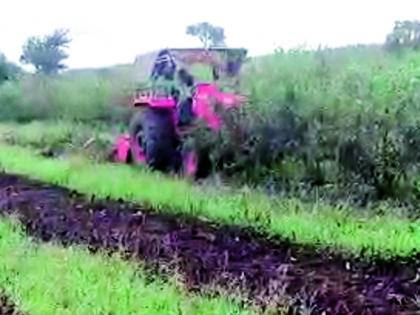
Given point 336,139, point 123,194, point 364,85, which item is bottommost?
point 123,194

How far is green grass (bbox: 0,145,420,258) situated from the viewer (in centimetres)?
732

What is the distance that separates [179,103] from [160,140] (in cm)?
67

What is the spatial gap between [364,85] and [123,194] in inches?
117

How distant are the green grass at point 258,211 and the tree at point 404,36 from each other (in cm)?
434

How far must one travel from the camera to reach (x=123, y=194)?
1004 cm

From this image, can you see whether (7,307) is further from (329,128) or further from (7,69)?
(7,69)

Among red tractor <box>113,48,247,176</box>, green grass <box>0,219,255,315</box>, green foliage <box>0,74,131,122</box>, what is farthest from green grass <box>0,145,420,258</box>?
green foliage <box>0,74,131,122</box>

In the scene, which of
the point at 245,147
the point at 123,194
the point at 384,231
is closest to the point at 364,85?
the point at 245,147

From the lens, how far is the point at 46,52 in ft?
115

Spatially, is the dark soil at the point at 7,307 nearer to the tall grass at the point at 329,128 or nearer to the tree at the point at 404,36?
the tall grass at the point at 329,128

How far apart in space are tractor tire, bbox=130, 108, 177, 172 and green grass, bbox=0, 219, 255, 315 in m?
5.55

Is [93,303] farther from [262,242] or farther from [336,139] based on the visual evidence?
[336,139]

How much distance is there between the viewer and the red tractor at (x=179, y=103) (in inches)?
429

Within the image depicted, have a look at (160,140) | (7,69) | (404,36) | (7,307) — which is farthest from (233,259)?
(7,69)
